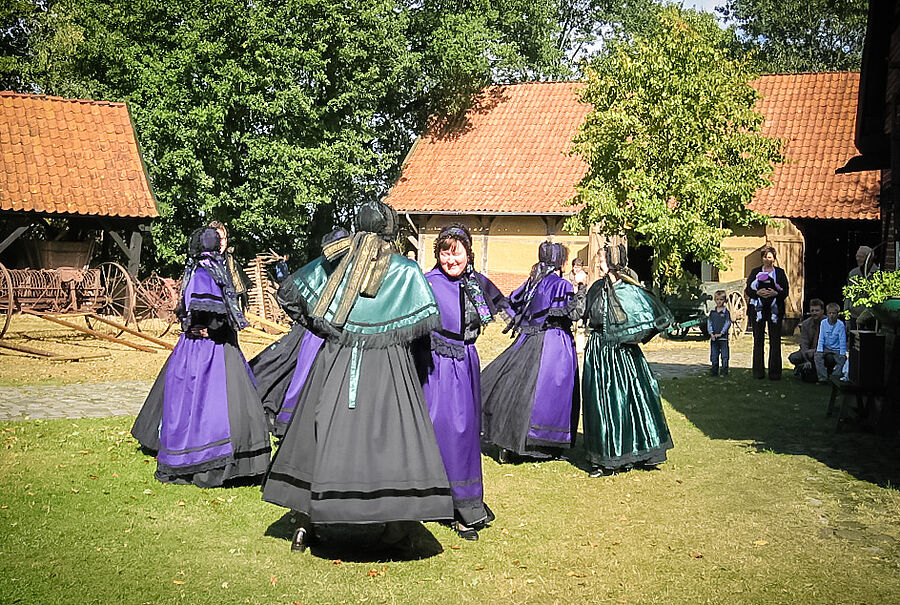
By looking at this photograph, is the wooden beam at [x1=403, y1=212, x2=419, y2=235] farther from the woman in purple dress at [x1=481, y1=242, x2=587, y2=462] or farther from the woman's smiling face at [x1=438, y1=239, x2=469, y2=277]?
the woman's smiling face at [x1=438, y1=239, x2=469, y2=277]

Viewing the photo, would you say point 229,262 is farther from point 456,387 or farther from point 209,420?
point 456,387

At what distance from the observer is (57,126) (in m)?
20.9

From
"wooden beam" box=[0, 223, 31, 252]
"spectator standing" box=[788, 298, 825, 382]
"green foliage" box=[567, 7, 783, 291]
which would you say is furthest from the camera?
"wooden beam" box=[0, 223, 31, 252]

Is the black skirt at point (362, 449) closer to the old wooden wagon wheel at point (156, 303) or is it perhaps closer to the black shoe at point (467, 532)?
the black shoe at point (467, 532)

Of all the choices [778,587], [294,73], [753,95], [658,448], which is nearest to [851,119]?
[753,95]

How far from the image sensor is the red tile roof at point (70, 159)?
1931 cm

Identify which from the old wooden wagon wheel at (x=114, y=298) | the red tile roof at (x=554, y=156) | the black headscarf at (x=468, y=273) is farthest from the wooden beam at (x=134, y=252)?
the black headscarf at (x=468, y=273)

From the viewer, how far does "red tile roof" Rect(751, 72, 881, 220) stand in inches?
794

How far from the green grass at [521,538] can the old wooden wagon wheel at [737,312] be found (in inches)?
Result: 479

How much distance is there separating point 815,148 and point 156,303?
1546 cm

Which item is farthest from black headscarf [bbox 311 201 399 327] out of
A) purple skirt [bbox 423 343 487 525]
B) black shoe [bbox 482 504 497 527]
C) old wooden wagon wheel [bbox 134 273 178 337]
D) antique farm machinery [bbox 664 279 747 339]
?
antique farm machinery [bbox 664 279 747 339]

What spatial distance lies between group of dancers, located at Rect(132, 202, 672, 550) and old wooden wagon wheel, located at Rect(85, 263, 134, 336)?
35.2 ft

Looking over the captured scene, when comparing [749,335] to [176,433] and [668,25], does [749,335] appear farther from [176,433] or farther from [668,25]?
[176,433]

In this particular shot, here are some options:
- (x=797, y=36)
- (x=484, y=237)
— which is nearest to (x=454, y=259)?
(x=484, y=237)
